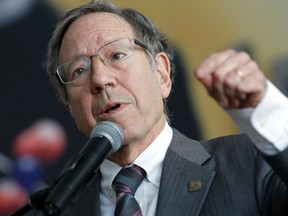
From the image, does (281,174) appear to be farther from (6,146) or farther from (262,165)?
(6,146)

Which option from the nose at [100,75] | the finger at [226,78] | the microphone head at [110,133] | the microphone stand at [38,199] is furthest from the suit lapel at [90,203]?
the finger at [226,78]

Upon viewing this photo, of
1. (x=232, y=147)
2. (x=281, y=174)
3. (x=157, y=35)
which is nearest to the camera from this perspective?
(x=281, y=174)

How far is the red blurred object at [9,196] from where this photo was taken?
2430 millimetres

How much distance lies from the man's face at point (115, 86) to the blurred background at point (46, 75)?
20.8 inches

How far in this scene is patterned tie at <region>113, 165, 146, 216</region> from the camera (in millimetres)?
1684

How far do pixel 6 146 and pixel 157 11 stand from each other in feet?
2.95

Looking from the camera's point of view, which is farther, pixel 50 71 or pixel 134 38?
pixel 50 71

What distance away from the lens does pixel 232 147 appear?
1781 mm

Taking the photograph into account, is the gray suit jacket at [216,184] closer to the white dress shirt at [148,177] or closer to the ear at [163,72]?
the white dress shirt at [148,177]

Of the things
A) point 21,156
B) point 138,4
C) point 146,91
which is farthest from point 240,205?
point 138,4

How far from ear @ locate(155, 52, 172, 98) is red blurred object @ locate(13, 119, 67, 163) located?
648mm

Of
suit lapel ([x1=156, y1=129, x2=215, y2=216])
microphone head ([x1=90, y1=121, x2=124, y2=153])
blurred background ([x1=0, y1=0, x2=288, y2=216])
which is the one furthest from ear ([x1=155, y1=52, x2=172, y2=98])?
microphone head ([x1=90, y1=121, x2=124, y2=153])

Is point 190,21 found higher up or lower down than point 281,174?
lower down

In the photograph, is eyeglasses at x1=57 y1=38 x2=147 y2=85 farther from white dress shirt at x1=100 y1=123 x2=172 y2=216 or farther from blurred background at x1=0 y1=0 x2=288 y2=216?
blurred background at x1=0 y1=0 x2=288 y2=216
